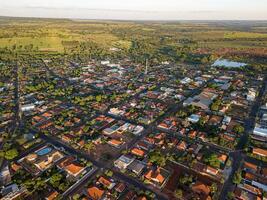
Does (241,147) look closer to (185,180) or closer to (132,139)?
(185,180)

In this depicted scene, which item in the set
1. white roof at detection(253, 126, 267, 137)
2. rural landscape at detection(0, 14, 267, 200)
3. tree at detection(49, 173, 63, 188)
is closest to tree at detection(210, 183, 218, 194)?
rural landscape at detection(0, 14, 267, 200)

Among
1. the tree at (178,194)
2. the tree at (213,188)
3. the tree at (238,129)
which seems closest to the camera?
the tree at (178,194)

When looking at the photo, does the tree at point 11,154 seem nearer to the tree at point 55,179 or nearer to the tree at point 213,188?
the tree at point 55,179

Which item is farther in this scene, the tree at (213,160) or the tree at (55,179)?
the tree at (213,160)

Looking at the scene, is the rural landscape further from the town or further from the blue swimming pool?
the town

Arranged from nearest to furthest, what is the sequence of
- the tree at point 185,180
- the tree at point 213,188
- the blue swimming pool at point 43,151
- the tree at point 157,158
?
the tree at point 213,188
the tree at point 185,180
the tree at point 157,158
the blue swimming pool at point 43,151

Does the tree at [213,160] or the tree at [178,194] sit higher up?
the tree at [213,160]

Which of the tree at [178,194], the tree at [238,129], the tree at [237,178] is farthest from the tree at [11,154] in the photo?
the tree at [238,129]

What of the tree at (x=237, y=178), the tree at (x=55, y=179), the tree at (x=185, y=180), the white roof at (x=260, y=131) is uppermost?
the white roof at (x=260, y=131)
